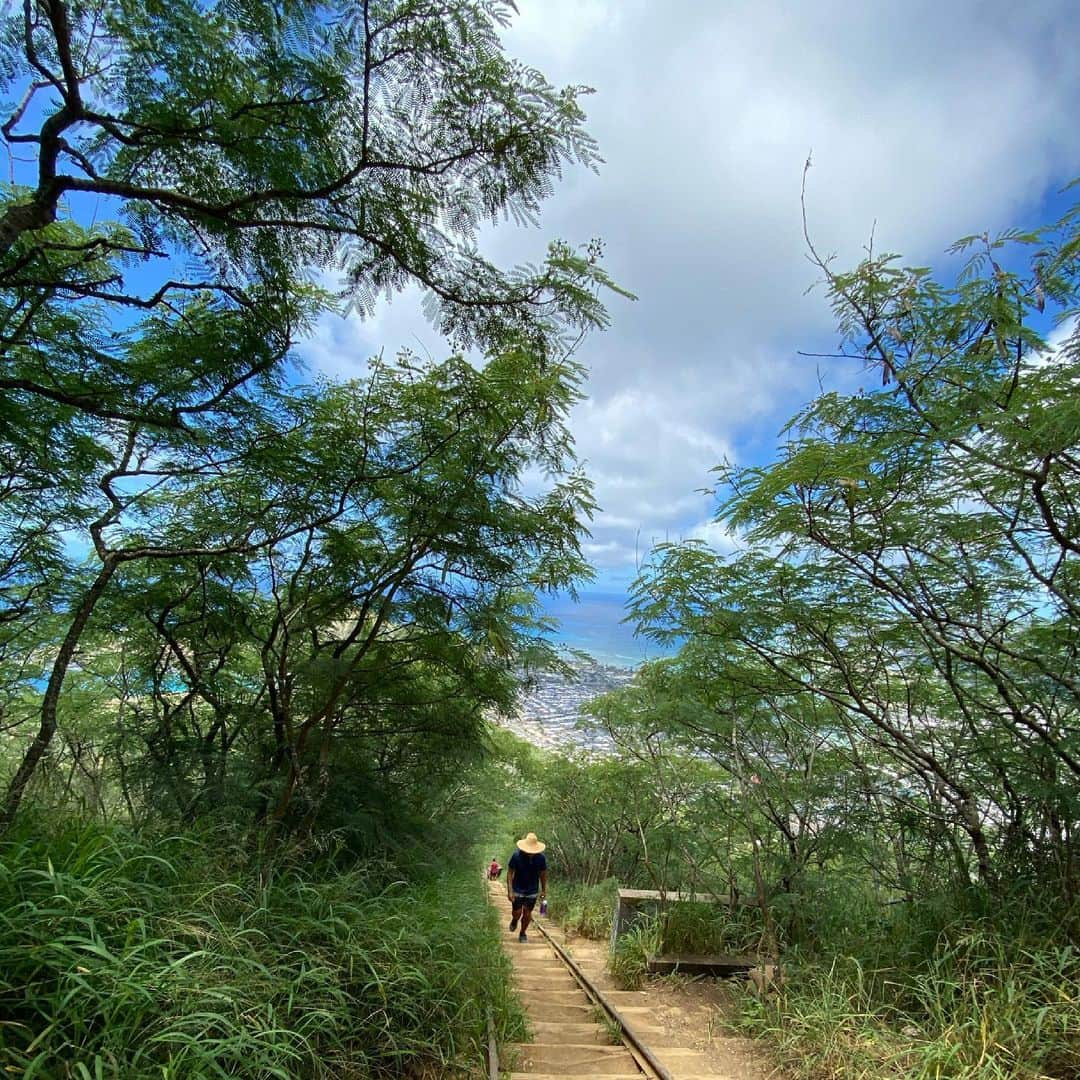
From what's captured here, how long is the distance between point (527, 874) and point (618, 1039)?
3428 mm

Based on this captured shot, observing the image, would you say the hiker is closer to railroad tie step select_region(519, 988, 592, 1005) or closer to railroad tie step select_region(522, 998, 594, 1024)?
railroad tie step select_region(519, 988, 592, 1005)

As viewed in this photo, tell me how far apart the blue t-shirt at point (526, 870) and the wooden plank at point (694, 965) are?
75.9 inches

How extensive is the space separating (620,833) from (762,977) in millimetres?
12066

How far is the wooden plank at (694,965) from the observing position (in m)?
6.36

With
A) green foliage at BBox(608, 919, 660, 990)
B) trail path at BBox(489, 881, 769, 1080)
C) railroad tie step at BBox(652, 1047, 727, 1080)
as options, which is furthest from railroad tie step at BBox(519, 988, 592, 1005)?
railroad tie step at BBox(652, 1047, 727, 1080)

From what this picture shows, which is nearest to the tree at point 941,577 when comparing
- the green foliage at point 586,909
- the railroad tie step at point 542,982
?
the railroad tie step at point 542,982

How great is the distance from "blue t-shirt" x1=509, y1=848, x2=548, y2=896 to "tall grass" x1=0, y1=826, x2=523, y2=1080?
10.8 ft

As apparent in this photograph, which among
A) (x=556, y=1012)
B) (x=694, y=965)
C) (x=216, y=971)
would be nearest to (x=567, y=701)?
(x=694, y=965)

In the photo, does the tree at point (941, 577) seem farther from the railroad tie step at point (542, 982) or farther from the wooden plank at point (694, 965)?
the railroad tie step at point (542, 982)

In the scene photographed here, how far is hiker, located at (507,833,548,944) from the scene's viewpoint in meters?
7.91

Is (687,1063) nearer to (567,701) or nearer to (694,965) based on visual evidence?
(694,965)

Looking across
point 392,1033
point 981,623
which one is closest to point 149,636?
point 392,1033

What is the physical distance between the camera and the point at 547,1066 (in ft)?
13.7

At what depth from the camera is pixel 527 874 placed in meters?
8.06
